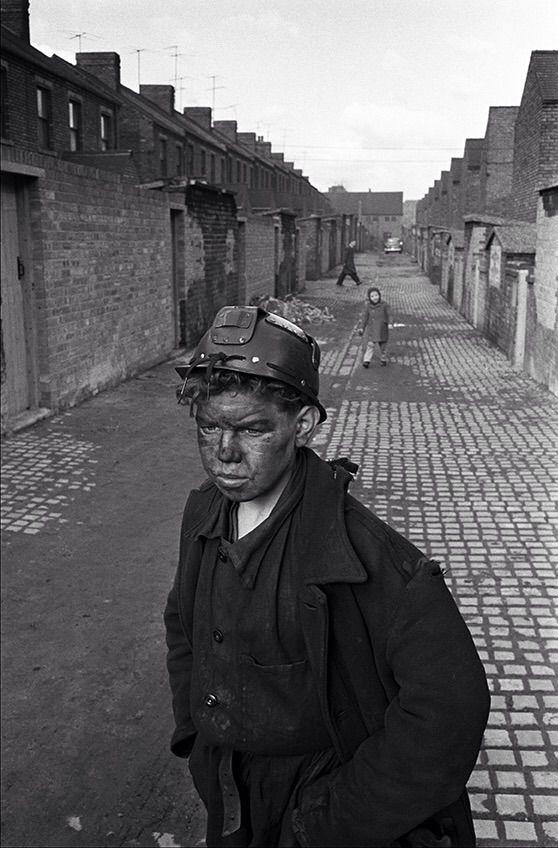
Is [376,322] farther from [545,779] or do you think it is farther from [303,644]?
[303,644]

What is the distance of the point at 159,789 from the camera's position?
3.84 metres

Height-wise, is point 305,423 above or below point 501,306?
above

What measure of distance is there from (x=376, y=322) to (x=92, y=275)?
553 centimetres

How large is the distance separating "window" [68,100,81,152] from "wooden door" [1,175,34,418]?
21190 millimetres

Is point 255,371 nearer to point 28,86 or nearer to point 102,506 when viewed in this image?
point 102,506

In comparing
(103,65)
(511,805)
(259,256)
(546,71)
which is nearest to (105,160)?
(259,256)

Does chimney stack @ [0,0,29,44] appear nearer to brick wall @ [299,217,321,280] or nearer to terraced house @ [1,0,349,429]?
terraced house @ [1,0,349,429]

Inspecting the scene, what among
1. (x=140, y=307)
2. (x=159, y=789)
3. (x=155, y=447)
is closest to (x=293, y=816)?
(x=159, y=789)

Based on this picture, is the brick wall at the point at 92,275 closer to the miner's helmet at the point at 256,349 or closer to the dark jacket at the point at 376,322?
the dark jacket at the point at 376,322

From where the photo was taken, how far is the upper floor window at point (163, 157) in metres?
36.9

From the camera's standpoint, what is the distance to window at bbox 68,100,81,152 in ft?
96.3

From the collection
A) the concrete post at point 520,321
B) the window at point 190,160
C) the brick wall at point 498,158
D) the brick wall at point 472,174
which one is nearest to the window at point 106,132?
the window at point 190,160

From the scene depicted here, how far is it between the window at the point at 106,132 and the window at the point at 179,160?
20.9 ft

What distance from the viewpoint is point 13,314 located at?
10008mm
